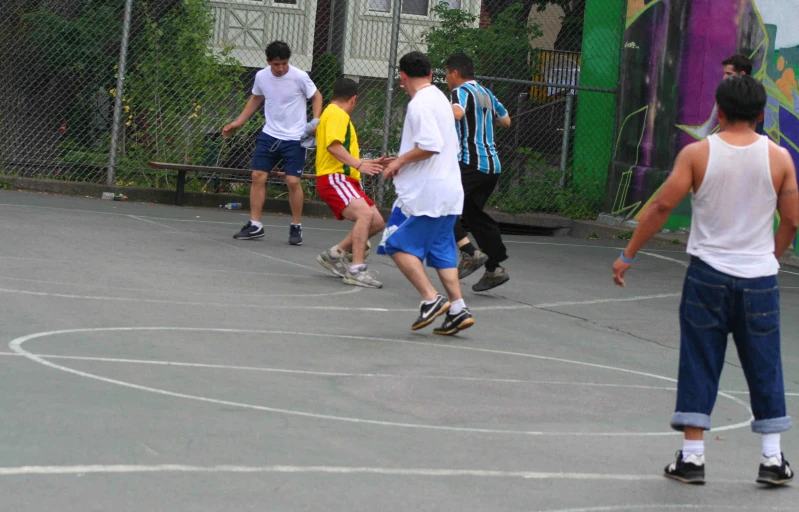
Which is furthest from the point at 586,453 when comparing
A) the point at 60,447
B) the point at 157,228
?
the point at 157,228

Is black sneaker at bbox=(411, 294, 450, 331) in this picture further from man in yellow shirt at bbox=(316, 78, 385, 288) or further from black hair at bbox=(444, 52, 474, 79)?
black hair at bbox=(444, 52, 474, 79)

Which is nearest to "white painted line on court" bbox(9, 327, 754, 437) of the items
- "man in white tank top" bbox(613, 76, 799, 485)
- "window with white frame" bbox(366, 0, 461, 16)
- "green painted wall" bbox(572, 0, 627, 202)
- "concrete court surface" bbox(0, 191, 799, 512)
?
"concrete court surface" bbox(0, 191, 799, 512)

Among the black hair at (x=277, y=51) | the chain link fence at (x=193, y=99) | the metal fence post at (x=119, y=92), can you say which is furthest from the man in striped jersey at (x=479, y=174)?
the metal fence post at (x=119, y=92)

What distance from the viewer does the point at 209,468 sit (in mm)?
4762

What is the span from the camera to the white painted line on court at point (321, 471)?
4.57 metres

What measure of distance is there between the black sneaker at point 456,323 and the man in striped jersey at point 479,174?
218 centimetres

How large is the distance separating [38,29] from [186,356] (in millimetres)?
10933

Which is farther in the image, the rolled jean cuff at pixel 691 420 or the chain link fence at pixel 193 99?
the chain link fence at pixel 193 99

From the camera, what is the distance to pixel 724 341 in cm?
520

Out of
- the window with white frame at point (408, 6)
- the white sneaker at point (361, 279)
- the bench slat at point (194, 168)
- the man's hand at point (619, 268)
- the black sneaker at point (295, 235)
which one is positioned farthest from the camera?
the window with white frame at point (408, 6)

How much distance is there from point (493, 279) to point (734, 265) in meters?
5.27

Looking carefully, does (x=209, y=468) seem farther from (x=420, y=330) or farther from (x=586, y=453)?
(x=420, y=330)

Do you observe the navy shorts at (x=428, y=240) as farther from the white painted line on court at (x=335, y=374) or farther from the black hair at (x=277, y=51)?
the black hair at (x=277, y=51)

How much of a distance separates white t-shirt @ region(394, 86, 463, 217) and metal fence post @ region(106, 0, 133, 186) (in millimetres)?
8282
